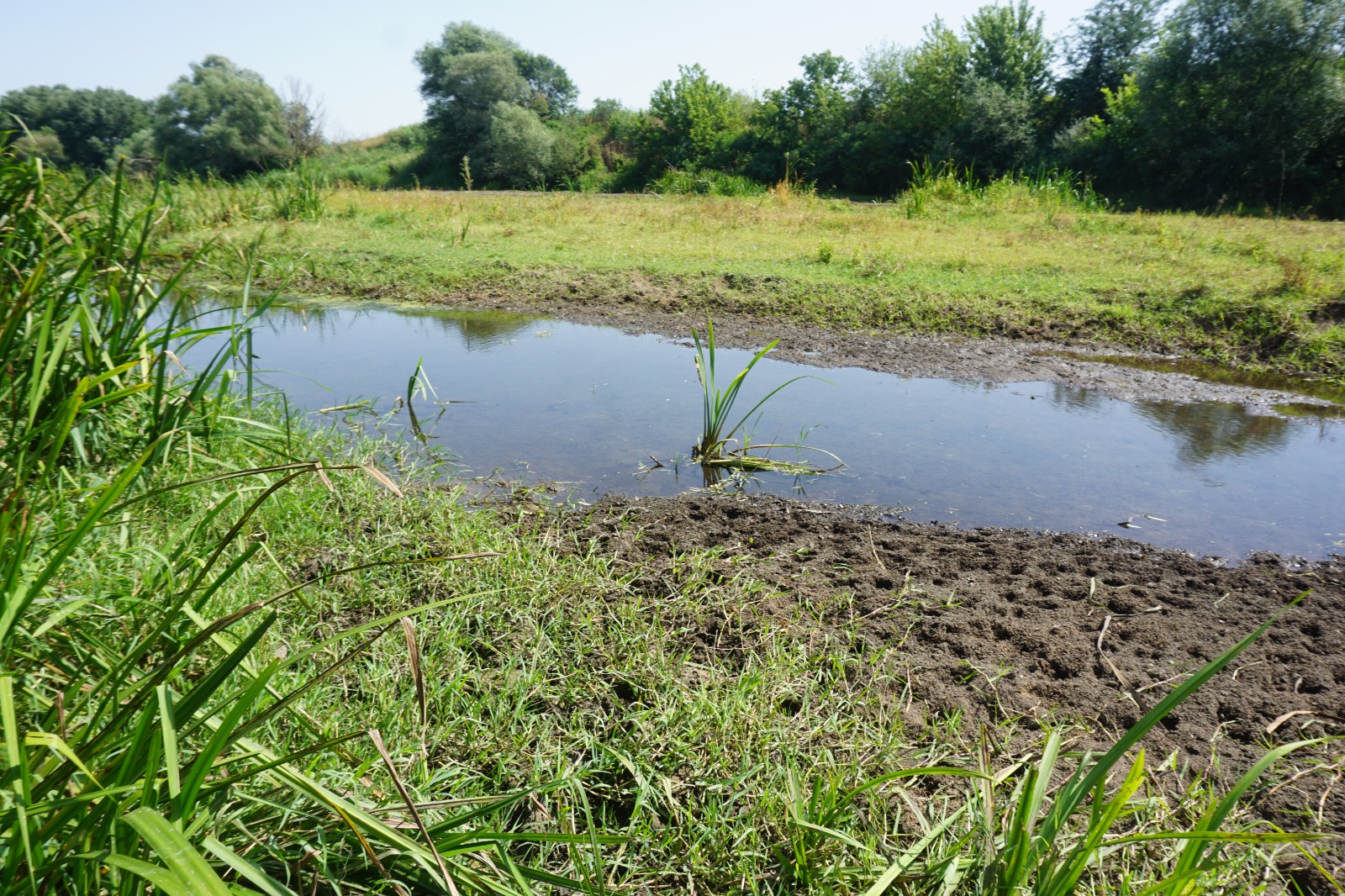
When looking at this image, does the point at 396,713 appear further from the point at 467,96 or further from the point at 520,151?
the point at 467,96

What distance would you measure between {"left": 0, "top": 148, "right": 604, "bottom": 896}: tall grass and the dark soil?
118cm

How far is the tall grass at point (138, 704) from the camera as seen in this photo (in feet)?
2.89

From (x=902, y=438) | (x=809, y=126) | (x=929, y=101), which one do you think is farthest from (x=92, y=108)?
(x=902, y=438)

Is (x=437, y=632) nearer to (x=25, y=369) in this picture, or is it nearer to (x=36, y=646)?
(x=36, y=646)

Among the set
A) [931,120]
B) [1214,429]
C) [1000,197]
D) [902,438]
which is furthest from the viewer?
[931,120]

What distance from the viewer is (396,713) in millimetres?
1771

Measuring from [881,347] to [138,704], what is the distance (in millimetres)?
6108

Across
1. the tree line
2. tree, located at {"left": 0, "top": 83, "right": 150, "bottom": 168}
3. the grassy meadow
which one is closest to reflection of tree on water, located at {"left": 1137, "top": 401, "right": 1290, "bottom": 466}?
the grassy meadow

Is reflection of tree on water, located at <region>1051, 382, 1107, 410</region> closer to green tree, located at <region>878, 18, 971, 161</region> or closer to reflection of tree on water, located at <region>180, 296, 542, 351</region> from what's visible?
reflection of tree on water, located at <region>180, 296, 542, 351</region>

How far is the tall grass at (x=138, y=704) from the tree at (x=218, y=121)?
29201 millimetres

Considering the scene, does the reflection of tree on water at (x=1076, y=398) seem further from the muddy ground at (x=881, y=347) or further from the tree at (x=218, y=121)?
the tree at (x=218, y=121)

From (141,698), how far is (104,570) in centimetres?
123

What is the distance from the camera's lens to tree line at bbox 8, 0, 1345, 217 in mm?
16641

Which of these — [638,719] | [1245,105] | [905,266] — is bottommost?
[638,719]
